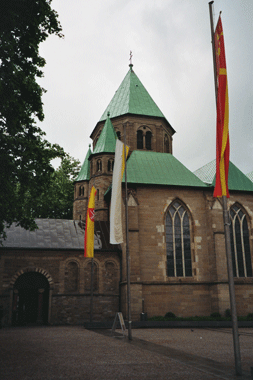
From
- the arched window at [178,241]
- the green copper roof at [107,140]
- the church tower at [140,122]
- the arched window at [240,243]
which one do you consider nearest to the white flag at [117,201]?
the arched window at [178,241]

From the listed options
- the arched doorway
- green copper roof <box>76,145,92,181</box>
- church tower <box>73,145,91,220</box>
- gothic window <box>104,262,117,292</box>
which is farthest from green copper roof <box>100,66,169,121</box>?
the arched doorway

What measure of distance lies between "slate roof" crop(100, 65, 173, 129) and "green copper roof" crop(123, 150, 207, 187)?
28.1 ft

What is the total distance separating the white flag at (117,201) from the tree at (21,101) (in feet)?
10.6

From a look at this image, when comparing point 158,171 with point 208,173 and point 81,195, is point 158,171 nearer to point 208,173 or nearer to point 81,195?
point 208,173

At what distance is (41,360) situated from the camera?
29.4 feet

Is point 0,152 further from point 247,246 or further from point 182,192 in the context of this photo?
point 247,246

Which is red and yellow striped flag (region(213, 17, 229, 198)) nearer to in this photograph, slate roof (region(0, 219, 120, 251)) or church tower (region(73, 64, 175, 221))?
slate roof (region(0, 219, 120, 251))

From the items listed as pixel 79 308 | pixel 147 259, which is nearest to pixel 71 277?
pixel 79 308

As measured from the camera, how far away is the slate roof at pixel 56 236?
25.7 metres

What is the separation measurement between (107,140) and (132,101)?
660 cm

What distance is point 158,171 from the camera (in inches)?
1117

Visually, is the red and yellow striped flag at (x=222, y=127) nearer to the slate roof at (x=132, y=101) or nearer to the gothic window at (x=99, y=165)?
the gothic window at (x=99, y=165)

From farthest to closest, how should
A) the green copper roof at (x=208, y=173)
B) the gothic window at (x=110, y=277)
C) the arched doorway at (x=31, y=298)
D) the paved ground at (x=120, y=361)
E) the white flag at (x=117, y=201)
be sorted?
the green copper roof at (x=208, y=173) → the gothic window at (x=110, y=277) → the arched doorway at (x=31, y=298) → the white flag at (x=117, y=201) → the paved ground at (x=120, y=361)

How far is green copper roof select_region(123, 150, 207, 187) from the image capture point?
27.1 metres
